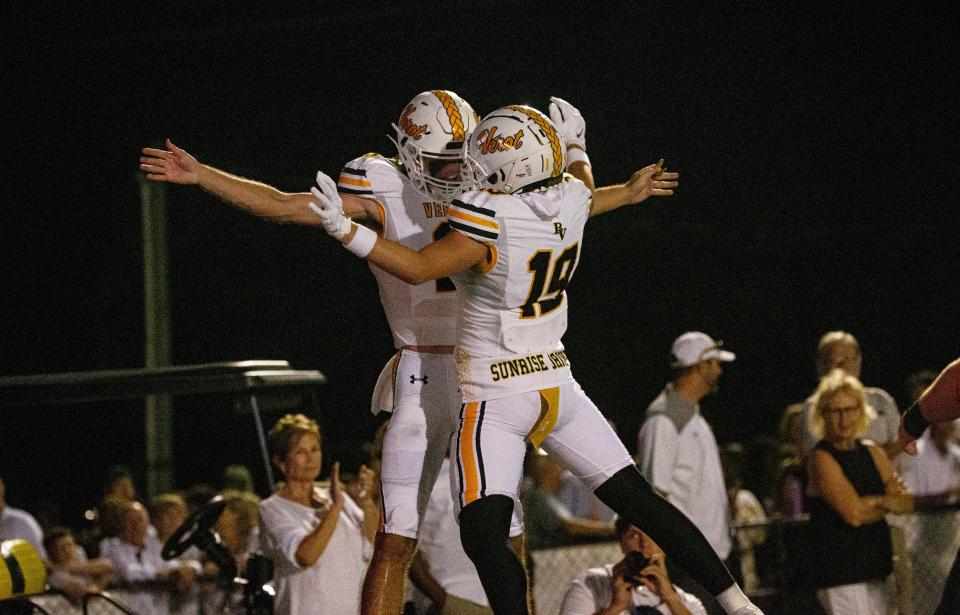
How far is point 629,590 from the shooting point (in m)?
4.87

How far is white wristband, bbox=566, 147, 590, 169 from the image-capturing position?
467 cm

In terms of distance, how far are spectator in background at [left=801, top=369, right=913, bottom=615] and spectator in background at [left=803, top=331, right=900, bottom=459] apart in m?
0.72

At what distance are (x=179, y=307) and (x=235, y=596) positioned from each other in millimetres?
8253

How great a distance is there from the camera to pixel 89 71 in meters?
12.6

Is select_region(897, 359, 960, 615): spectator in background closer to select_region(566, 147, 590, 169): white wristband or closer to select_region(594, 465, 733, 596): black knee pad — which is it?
select_region(594, 465, 733, 596): black knee pad

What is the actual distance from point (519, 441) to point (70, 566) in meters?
3.69

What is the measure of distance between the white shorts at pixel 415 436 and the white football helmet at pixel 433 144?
592 millimetres

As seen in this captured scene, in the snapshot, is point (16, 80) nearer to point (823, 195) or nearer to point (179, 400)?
point (179, 400)

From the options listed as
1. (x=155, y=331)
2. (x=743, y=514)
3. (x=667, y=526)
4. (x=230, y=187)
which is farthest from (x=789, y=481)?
(x=155, y=331)

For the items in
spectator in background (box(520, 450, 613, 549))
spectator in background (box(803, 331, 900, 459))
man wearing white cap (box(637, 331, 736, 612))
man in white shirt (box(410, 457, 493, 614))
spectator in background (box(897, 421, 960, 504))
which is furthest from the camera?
spectator in background (box(520, 450, 613, 549))

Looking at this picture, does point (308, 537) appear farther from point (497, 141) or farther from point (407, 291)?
point (497, 141)

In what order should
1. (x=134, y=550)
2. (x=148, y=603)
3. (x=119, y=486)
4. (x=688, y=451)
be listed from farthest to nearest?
1. (x=119, y=486)
2. (x=134, y=550)
3. (x=688, y=451)
4. (x=148, y=603)

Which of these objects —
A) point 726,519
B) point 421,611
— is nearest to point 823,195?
point 726,519

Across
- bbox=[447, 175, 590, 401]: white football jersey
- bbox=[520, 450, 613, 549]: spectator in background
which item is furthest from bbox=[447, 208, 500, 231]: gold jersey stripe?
bbox=[520, 450, 613, 549]: spectator in background
